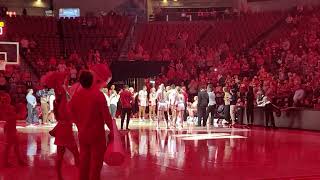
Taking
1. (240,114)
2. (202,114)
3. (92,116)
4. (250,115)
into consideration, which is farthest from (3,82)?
(92,116)

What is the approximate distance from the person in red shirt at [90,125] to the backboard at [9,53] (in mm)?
14104

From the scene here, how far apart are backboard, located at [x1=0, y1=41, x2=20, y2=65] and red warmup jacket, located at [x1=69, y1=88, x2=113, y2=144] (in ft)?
46.4

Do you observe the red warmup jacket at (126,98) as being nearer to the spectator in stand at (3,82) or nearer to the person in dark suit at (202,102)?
the person in dark suit at (202,102)

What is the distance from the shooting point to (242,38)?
32.6 m

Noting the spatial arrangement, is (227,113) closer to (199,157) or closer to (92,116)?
(199,157)

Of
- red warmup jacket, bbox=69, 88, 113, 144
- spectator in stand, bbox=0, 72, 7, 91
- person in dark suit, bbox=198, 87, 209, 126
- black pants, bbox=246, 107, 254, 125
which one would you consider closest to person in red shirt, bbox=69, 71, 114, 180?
red warmup jacket, bbox=69, 88, 113, 144

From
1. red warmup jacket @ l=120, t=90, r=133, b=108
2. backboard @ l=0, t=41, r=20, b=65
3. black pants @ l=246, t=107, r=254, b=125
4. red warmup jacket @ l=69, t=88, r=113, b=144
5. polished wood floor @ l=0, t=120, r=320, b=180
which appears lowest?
polished wood floor @ l=0, t=120, r=320, b=180

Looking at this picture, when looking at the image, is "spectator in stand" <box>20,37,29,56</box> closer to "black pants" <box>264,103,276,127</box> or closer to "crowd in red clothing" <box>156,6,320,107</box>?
"crowd in red clothing" <box>156,6,320,107</box>

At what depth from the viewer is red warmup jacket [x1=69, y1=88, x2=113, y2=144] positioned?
675 centimetres

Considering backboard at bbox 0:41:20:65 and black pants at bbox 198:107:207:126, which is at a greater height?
backboard at bbox 0:41:20:65

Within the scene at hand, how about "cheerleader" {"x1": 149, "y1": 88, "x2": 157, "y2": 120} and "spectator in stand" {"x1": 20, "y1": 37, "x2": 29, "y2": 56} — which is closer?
"cheerleader" {"x1": 149, "y1": 88, "x2": 157, "y2": 120}

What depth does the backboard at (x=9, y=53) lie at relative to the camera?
20514mm

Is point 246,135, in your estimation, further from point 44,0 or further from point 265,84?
point 44,0

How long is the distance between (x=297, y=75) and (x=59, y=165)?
609 inches
